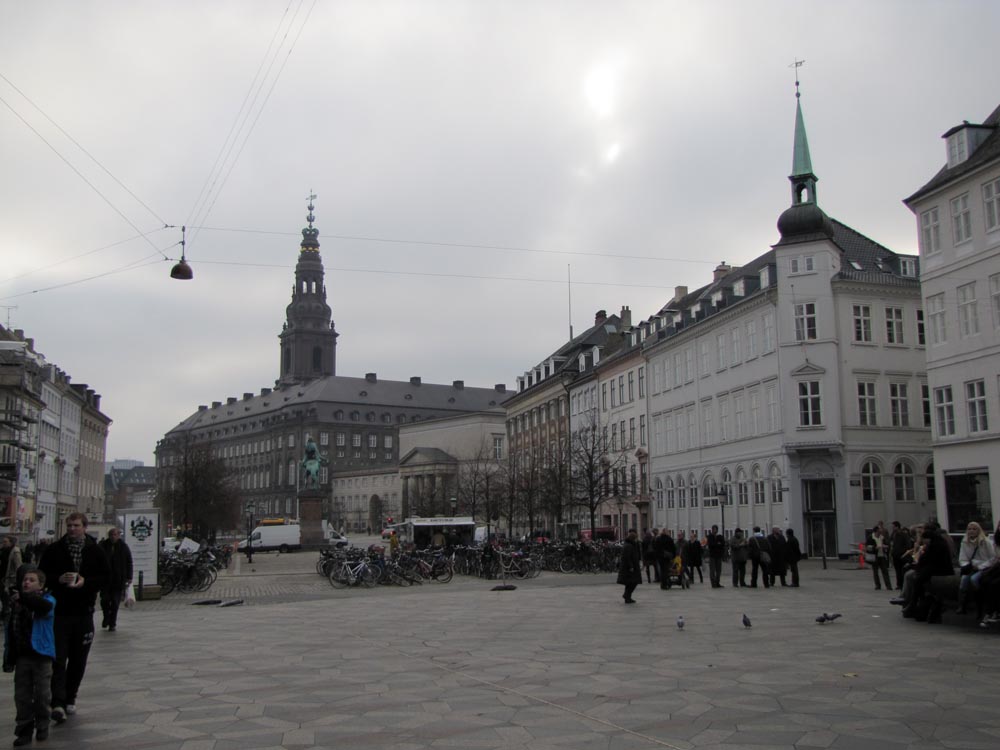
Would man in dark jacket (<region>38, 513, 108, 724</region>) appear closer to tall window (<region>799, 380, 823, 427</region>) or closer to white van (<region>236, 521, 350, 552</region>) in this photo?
tall window (<region>799, 380, 823, 427</region>)

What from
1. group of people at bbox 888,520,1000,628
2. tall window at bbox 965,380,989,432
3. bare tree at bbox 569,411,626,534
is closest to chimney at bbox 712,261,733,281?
bare tree at bbox 569,411,626,534

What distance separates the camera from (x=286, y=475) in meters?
168

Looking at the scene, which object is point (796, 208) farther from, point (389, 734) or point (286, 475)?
point (286, 475)

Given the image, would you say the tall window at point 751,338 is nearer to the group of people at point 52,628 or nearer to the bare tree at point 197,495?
the bare tree at point 197,495

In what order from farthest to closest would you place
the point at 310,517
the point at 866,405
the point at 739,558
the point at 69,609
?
1. the point at 310,517
2. the point at 866,405
3. the point at 739,558
4. the point at 69,609

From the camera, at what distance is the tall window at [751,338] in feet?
166

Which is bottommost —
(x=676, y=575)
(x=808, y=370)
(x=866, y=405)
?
(x=676, y=575)

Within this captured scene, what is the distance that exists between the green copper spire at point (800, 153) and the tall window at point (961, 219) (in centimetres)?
1342

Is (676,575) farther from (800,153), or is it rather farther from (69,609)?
(800,153)

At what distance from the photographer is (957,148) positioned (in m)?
37.4

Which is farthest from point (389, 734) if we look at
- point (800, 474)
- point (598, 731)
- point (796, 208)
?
point (796, 208)

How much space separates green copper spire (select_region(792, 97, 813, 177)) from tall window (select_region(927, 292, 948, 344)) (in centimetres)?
1376

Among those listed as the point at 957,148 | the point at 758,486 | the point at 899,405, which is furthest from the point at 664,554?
the point at 899,405

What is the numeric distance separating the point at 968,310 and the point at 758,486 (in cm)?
1658
